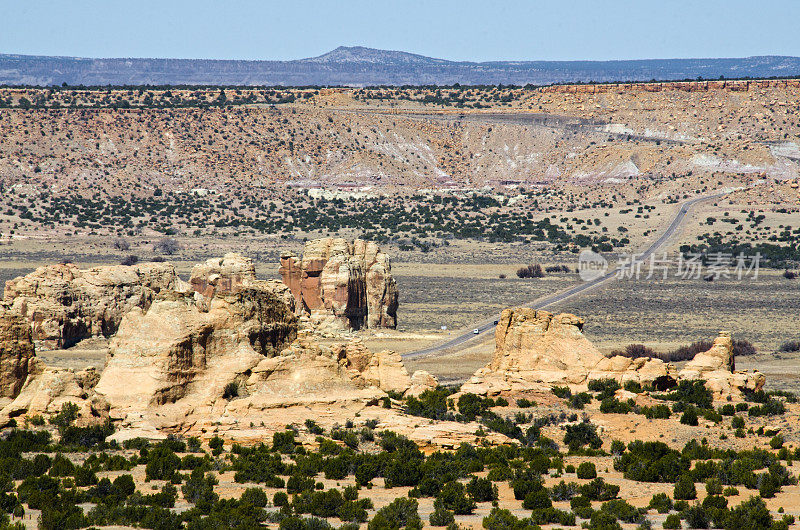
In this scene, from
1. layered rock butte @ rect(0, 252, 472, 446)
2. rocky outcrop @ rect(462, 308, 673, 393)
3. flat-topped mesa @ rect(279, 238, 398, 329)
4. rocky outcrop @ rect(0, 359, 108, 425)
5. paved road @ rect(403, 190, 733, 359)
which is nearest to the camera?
rocky outcrop @ rect(0, 359, 108, 425)

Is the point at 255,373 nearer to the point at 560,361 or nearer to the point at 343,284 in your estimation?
the point at 560,361

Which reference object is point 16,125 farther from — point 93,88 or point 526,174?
point 526,174

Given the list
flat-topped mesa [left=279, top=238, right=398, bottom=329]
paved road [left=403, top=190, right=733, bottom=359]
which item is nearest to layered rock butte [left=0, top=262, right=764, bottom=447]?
flat-topped mesa [left=279, top=238, right=398, bottom=329]

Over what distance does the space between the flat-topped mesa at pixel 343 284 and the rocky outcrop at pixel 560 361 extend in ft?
50.5

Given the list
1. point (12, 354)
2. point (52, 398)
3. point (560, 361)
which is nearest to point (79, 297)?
point (12, 354)

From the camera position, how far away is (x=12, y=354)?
26359 mm

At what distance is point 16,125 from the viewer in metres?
137

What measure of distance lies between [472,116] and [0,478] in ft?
490

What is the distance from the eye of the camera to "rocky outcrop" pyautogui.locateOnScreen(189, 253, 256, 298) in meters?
46.0

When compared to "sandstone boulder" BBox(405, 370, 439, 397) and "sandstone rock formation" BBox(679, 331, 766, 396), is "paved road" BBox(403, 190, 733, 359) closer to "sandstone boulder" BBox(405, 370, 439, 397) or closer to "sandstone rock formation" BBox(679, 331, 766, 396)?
"sandstone boulder" BBox(405, 370, 439, 397)

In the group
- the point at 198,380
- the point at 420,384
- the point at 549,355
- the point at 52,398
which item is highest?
the point at 198,380

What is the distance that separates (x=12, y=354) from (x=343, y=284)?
24.8 meters

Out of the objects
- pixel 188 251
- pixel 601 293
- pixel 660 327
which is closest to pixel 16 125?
pixel 188 251

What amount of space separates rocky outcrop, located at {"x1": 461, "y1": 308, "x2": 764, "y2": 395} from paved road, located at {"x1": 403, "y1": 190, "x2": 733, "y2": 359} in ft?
44.8
